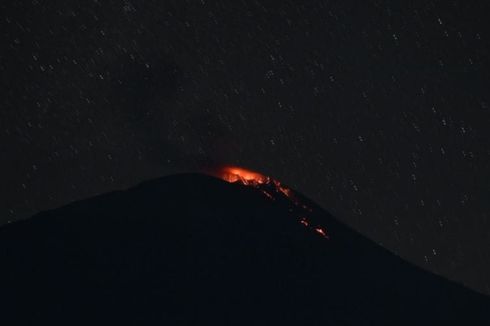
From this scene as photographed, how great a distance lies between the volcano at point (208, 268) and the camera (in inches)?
3826

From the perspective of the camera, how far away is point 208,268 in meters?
111

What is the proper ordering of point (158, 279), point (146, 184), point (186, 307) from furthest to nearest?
1. point (146, 184)
2. point (158, 279)
3. point (186, 307)

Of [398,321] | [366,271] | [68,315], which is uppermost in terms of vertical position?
[366,271]

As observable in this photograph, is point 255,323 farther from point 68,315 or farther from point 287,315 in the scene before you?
point 68,315

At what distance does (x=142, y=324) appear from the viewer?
9075cm

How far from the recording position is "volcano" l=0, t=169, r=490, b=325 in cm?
9719

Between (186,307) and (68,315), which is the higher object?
(186,307)

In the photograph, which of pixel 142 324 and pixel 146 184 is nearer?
pixel 142 324

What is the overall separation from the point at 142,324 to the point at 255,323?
42.1 feet

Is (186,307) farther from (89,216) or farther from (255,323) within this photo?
(89,216)

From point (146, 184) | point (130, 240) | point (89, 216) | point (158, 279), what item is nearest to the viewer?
point (158, 279)

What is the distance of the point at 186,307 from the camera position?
96938 millimetres

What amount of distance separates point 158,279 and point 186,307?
35.2 ft

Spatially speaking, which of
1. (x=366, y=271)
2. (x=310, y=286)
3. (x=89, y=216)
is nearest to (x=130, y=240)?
(x=89, y=216)
